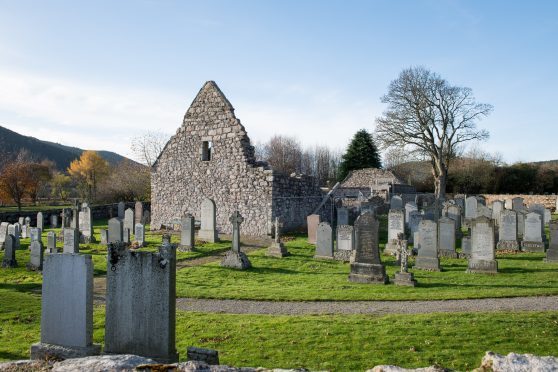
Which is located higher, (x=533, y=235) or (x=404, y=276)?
(x=533, y=235)

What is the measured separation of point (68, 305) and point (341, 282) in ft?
26.4

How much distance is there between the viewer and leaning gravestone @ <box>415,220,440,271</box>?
14.2 meters

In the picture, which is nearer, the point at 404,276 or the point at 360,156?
the point at 404,276

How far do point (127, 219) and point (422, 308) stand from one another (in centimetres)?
1713

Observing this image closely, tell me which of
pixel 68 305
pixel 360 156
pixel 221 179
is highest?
pixel 360 156

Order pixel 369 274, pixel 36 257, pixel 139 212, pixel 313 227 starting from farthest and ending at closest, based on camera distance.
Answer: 1. pixel 139 212
2. pixel 313 227
3. pixel 36 257
4. pixel 369 274

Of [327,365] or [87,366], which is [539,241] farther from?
[87,366]

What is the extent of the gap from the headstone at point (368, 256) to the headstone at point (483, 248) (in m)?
3.21

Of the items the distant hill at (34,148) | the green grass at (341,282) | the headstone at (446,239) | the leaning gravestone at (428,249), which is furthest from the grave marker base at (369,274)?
the distant hill at (34,148)

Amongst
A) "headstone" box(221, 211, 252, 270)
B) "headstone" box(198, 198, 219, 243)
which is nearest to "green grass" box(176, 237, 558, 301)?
"headstone" box(221, 211, 252, 270)

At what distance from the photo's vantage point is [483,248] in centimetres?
1366

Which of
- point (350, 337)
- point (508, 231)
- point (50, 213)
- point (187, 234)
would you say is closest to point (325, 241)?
point (187, 234)

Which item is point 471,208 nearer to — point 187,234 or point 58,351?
point 187,234

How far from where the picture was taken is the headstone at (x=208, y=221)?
19.8 metres
